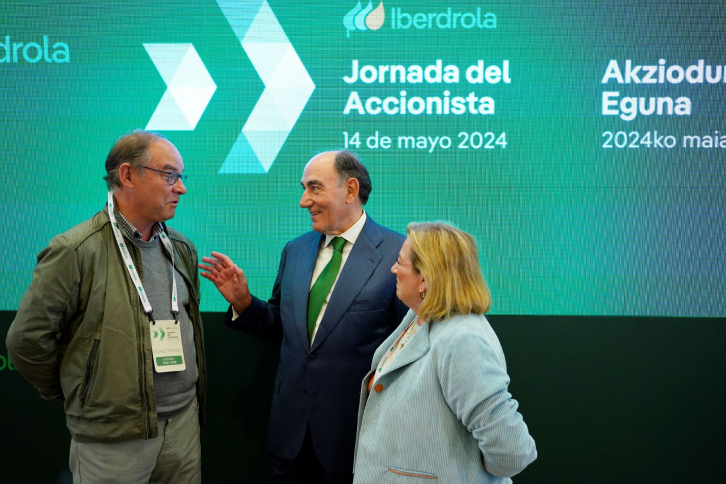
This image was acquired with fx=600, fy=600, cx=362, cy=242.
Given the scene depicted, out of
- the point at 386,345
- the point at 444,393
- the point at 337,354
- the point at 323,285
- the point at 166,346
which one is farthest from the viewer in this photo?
the point at 323,285

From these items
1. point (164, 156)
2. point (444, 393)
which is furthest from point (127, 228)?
point (444, 393)

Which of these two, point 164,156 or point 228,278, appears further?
point 228,278

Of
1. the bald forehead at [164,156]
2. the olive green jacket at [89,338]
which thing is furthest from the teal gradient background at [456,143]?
the olive green jacket at [89,338]

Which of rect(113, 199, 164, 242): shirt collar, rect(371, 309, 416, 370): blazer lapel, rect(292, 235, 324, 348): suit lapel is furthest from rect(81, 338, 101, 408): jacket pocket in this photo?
rect(371, 309, 416, 370): blazer lapel

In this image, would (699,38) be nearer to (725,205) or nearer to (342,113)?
(725,205)

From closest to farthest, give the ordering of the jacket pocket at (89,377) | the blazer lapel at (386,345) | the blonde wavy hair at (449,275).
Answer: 1. the blonde wavy hair at (449,275)
2. the blazer lapel at (386,345)
3. the jacket pocket at (89,377)

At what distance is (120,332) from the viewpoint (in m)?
2.15

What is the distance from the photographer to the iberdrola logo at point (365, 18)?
9.83 ft

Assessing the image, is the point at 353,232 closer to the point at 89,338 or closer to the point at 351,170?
the point at 351,170

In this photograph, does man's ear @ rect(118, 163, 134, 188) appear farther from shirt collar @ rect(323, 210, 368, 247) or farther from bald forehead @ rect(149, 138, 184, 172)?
shirt collar @ rect(323, 210, 368, 247)

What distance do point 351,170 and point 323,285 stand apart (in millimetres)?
500

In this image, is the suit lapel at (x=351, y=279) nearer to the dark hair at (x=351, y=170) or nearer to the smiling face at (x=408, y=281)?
the dark hair at (x=351, y=170)

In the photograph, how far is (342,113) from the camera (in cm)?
302

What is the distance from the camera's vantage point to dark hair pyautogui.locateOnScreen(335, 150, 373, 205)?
2523 millimetres
